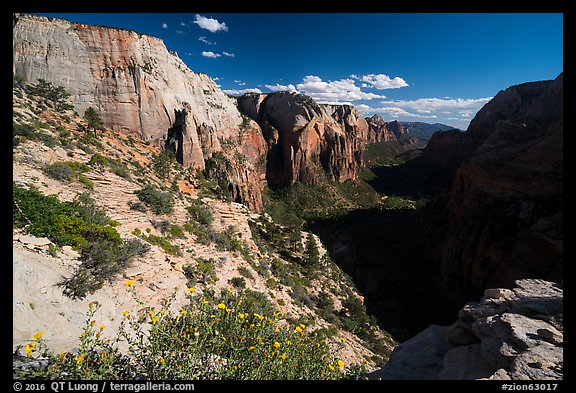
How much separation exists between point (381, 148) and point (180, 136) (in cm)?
15209

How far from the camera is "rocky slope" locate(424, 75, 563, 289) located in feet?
85.6

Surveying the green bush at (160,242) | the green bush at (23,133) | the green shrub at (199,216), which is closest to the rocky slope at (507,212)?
the green shrub at (199,216)

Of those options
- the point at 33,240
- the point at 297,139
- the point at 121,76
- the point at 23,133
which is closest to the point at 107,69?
the point at 121,76

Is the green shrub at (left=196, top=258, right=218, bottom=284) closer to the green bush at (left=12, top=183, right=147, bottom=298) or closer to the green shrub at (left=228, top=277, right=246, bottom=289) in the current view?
the green shrub at (left=228, top=277, right=246, bottom=289)

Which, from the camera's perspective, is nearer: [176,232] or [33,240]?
[33,240]

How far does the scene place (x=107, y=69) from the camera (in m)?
32.9

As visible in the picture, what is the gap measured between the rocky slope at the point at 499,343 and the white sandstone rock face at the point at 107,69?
3965 centimetres

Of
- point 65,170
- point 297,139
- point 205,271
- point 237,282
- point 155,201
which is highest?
point 297,139

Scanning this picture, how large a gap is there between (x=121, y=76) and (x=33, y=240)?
118 ft

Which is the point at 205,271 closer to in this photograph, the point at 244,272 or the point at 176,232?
the point at 176,232

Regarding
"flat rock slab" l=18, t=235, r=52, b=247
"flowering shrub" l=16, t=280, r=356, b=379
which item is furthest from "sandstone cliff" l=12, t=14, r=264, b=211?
"flowering shrub" l=16, t=280, r=356, b=379
